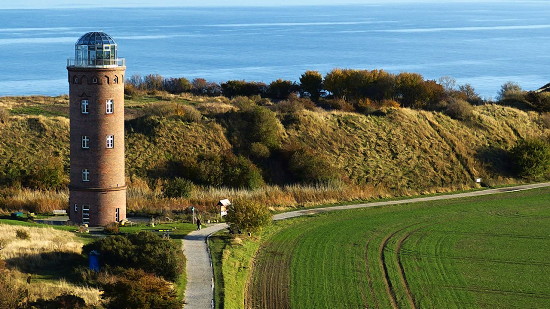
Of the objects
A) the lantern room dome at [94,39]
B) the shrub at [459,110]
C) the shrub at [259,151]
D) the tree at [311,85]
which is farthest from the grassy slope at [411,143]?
the lantern room dome at [94,39]

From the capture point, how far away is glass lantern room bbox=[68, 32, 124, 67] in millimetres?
41438

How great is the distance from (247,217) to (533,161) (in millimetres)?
29711

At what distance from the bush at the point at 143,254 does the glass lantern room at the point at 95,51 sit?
1169cm

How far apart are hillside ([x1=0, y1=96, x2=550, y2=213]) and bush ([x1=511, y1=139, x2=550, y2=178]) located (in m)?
1.17

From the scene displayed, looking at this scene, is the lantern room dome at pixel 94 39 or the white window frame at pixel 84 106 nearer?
the lantern room dome at pixel 94 39

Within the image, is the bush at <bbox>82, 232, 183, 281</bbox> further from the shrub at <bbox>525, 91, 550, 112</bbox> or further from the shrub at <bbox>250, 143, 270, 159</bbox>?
the shrub at <bbox>525, 91, 550, 112</bbox>

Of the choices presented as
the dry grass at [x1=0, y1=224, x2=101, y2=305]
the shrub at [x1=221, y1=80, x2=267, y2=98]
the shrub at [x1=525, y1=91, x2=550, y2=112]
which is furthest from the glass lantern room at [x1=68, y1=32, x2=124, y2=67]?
the shrub at [x1=525, y1=91, x2=550, y2=112]

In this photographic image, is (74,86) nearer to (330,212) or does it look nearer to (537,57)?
(330,212)

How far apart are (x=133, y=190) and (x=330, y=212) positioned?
41.3ft

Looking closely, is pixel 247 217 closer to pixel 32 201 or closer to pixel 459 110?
pixel 32 201

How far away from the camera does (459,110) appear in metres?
72.5

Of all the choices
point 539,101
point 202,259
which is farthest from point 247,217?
point 539,101

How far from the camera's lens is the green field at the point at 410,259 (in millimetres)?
30969

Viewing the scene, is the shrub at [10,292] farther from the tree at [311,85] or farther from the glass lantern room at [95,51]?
the tree at [311,85]
